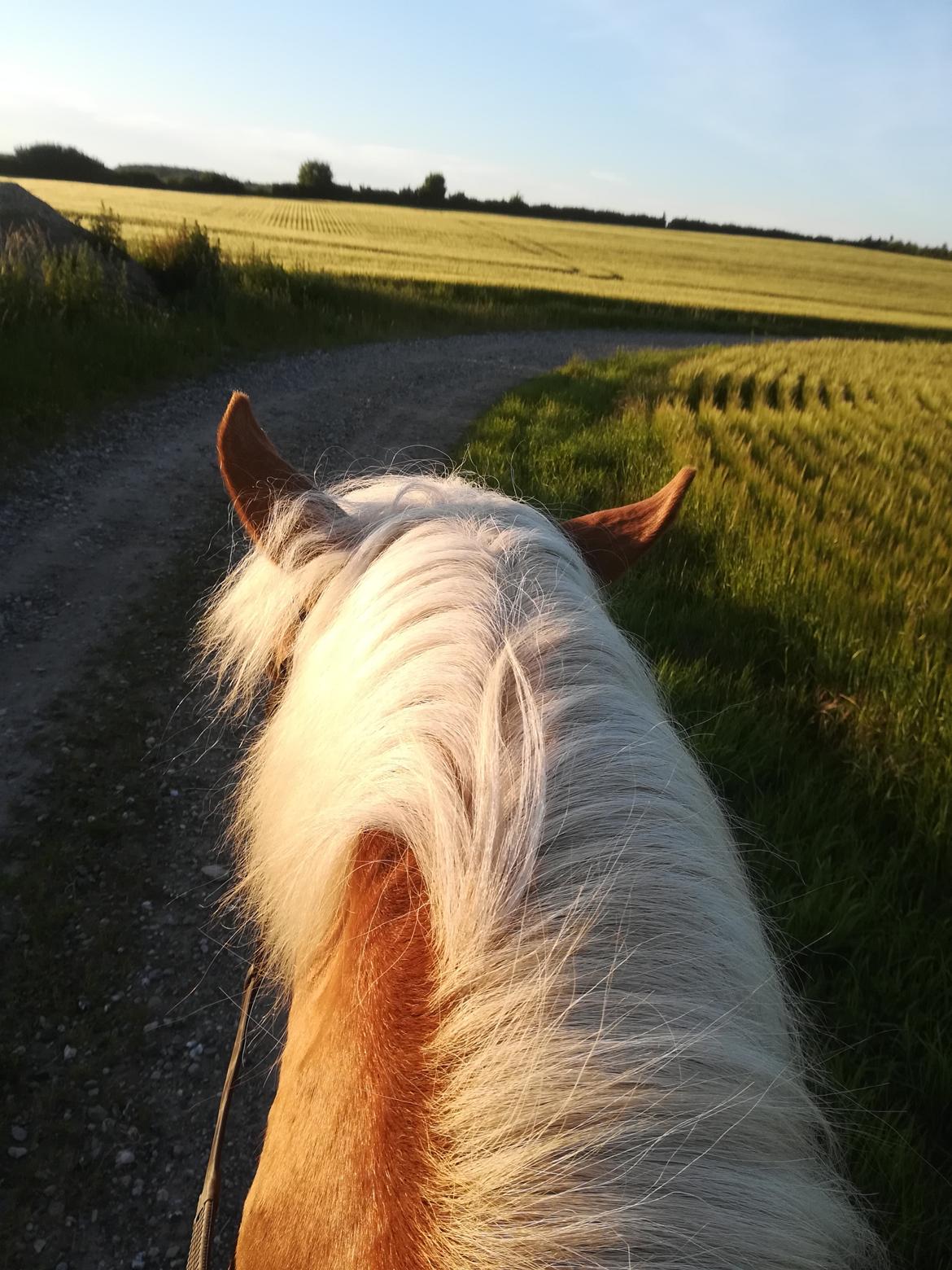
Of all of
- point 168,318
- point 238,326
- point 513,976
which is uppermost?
point 513,976

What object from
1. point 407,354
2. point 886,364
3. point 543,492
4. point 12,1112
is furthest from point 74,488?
point 886,364

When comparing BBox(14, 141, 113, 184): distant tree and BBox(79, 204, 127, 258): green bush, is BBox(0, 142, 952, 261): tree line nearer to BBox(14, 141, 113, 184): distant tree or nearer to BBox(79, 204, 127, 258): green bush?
BBox(14, 141, 113, 184): distant tree

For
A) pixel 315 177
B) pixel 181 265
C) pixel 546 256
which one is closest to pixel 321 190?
pixel 315 177

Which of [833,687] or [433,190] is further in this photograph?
[433,190]

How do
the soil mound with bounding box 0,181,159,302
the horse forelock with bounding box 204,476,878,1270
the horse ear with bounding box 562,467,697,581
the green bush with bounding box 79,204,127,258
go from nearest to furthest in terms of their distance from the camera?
the horse forelock with bounding box 204,476,878,1270 → the horse ear with bounding box 562,467,697,581 → the soil mound with bounding box 0,181,159,302 → the green bush with bounding box 79,204,127,258

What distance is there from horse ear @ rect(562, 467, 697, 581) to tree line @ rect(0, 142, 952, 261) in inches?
2095

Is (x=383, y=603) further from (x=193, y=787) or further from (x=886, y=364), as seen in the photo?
(x=886, y=364)

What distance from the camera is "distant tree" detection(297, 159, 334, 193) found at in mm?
51469

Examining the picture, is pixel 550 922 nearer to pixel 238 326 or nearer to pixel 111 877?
pixel 111 877

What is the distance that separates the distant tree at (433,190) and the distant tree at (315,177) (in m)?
7.67

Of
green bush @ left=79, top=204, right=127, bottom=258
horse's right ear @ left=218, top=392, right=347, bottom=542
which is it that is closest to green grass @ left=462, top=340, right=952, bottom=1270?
horse's right ear @ left=218, top=392, right=347, bottom=542

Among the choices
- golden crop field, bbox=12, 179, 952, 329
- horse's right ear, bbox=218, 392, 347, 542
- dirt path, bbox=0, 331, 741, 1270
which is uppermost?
golden crop field, bbox=12, 179, 952, 329

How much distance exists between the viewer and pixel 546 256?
30703 millimetres

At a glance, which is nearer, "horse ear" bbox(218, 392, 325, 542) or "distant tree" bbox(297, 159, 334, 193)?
"horse ear" bbox(218, 392, 325, 542)
